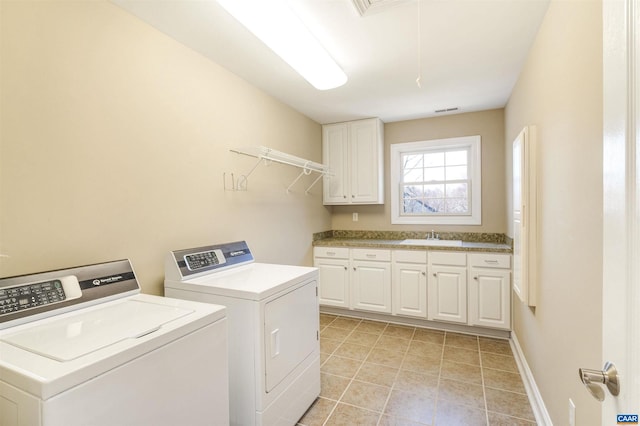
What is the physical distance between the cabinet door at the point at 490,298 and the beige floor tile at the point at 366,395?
52.9 inches

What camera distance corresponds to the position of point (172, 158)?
186 centimetres

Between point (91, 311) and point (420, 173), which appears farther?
point (420, 173)

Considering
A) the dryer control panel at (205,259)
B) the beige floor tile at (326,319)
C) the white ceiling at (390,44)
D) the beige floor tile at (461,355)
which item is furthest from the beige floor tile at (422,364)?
the white ceiling at (390,44)

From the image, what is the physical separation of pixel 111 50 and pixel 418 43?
1828 millimetres

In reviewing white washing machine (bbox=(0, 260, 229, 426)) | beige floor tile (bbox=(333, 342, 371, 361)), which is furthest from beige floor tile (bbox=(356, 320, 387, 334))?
white washing machine (bbox=(0, 260, 229, 426))

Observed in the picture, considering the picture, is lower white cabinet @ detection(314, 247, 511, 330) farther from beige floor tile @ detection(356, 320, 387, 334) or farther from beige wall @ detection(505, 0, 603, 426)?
beige wall @ detection(505, 0, 603, 426)

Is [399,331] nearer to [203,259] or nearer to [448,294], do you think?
[448,294]

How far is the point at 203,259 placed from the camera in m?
1.84

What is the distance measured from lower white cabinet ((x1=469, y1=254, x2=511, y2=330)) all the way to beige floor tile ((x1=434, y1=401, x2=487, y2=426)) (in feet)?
3.86

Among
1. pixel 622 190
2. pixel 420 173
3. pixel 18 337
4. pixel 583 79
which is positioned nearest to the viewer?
pixel 622 190

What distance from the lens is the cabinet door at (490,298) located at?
108 inches

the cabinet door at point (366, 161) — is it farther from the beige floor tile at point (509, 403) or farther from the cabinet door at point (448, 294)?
the beige floor tile at point (509, 403)

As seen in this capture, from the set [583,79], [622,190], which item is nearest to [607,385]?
[622,190]

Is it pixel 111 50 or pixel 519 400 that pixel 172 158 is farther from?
pixel 519 400
